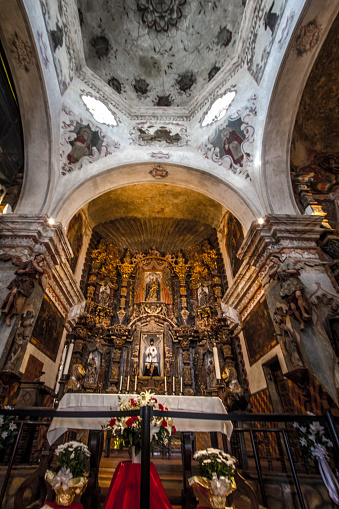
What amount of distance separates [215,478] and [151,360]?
757 cm

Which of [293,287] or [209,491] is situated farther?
[293,287]

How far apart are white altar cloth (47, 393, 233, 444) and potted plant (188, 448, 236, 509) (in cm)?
54

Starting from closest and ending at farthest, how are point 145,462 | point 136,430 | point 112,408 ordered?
point 145,462
point 136,430
point 112,408

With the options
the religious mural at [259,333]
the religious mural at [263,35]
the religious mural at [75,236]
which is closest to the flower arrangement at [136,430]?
the religious mural at [259,333]

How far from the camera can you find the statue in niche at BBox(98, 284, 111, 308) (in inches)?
421

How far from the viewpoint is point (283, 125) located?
7199 mm

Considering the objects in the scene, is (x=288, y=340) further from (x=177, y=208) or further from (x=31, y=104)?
(x=31, y=104)

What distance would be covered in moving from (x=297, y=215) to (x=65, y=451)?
21.1 feet

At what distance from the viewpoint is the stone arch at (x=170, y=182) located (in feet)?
24.4

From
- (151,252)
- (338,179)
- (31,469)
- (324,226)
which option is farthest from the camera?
(151,252)

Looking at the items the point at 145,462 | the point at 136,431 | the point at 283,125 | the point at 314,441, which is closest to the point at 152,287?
the point at 283,125

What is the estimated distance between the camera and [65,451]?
2.74m

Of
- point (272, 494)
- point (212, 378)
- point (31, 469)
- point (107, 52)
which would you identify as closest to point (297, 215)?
point (272, 494)

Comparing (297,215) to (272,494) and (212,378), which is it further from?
(212,378)
